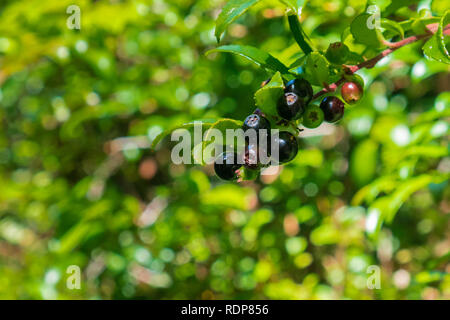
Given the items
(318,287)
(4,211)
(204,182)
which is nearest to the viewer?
(204,182)

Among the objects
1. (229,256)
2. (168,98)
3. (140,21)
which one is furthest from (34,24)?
(229,256)

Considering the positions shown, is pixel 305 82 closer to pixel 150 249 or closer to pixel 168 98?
pixel 168 98

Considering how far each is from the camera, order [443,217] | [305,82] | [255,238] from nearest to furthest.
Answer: [305,82] < [255,238] < [443,217]

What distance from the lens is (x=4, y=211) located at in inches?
121

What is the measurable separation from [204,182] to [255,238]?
0.45m

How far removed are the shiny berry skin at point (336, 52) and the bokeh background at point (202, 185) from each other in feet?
2.42

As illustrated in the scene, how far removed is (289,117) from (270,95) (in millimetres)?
47

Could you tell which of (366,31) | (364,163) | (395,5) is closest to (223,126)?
(366,31)

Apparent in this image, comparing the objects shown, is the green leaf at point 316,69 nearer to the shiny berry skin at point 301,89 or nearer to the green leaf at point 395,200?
the shiny berry skin at point 301,89

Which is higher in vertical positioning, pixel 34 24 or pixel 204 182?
pixel 34 24

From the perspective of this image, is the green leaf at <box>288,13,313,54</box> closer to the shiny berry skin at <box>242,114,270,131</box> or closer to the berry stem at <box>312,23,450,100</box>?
the berry stem at <box>312,23,450,100</box>

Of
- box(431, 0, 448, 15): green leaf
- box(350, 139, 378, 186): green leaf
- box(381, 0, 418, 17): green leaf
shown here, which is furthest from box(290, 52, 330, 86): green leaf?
box(350, 139, 378, 186): green leaf

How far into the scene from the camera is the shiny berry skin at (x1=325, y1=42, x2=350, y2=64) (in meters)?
0.80

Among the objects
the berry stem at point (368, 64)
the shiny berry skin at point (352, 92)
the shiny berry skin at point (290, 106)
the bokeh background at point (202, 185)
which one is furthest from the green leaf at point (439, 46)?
the bokeh background at point (202, 185)
